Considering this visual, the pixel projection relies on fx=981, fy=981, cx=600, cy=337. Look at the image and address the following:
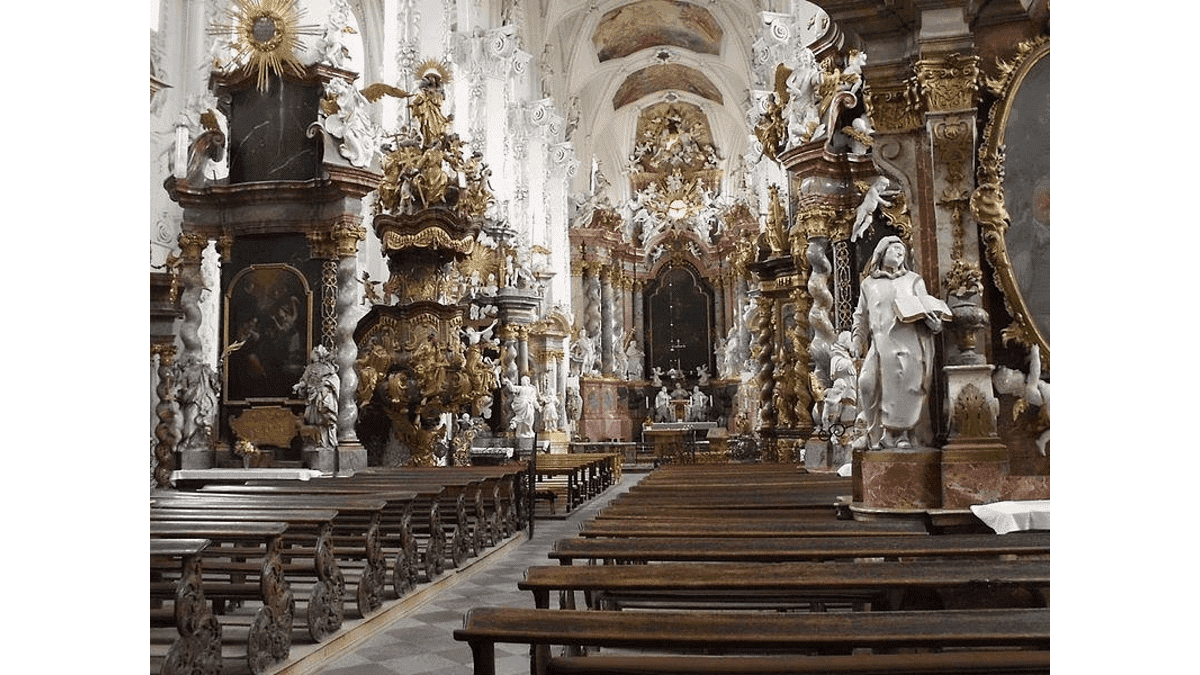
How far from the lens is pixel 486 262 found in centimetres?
2177

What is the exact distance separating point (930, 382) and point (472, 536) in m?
5.40

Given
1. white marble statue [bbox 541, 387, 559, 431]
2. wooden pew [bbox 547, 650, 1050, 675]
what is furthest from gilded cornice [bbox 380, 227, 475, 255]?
white marble statue [bbox 541, 387, 559, 431]

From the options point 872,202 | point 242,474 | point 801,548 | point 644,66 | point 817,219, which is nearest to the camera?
point 801,548

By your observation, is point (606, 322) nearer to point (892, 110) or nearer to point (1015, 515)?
point (892, 110)

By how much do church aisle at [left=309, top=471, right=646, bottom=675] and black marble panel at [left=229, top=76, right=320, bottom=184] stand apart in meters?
6.51

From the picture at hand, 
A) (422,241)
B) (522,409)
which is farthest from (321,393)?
(522,409)

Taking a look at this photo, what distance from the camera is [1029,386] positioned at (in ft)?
19.2

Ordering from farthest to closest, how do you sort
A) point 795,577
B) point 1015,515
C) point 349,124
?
point 349,124 < point 1015,515 < point 795,577

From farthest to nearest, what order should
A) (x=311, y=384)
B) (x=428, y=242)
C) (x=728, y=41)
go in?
(x=728, y=41)
(x=428, y=242)
(x=311, y=384)

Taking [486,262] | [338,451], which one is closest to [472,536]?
[338,451]

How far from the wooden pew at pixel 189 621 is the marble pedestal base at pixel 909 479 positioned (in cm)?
370

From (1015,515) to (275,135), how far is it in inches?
440

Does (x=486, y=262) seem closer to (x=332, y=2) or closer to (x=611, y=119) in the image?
(x=332, y=2)

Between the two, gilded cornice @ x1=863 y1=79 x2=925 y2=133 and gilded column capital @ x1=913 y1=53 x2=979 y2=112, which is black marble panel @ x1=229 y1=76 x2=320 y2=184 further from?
gilded column capital @ x1=913 y1=53 x2=979 y2=112
